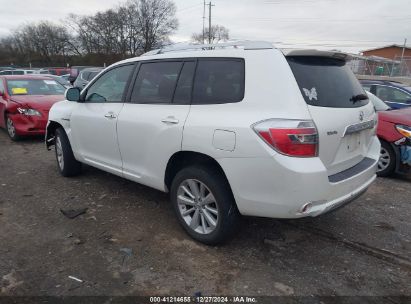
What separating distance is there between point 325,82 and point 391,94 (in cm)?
732

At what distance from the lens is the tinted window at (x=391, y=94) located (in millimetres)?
9078

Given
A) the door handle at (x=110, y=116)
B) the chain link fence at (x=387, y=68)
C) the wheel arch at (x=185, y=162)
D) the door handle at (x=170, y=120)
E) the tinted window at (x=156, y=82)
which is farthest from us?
the chain link fence at (x=387, y=68)

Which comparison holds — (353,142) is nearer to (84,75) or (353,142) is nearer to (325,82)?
(325,82)

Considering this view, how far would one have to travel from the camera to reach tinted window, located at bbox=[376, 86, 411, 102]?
357 inches

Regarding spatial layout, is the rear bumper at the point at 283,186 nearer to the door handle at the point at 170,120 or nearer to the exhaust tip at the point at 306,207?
the exhaust tip at the point at 306,207

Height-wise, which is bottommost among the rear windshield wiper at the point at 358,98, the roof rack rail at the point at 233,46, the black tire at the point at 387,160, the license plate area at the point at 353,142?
the black tire at the point at 387,160

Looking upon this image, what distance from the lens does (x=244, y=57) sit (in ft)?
10.1

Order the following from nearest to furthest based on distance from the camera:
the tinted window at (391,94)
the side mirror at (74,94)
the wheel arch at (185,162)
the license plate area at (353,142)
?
the license plate area at (353,142)
the wheel arch at (185,162)
the side mirror at (74,94)
the tinted window at (391,94)

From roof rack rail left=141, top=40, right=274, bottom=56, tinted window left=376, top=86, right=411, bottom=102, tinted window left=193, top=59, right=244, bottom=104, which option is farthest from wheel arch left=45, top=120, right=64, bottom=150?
tinted window left=376, top=86, right=411, bottom=102

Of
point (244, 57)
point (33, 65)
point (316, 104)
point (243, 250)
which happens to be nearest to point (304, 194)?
point (316, 104)

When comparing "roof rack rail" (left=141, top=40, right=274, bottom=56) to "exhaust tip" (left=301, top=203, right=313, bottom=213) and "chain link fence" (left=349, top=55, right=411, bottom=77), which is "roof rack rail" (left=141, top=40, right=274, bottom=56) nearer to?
"exhaust tip" (left=301, top=203, right=313, bottom=213)

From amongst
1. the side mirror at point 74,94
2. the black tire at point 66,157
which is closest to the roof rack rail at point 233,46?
the side mirror at point 74,94

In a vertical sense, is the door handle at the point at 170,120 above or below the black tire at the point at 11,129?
above

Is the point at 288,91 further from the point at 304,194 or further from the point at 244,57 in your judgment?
the point at 304,194
